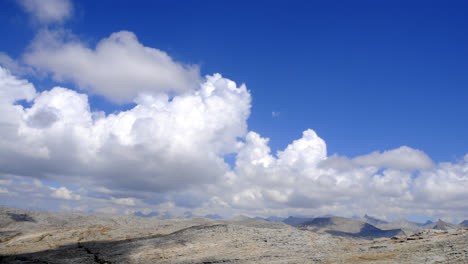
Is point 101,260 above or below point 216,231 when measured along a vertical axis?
below

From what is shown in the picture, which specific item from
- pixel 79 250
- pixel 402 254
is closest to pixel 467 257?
pixel 402 254

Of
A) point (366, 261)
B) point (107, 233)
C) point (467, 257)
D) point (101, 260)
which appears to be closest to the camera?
point (467, 257)

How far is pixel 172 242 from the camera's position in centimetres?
8044

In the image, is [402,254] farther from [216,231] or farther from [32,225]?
[32,225]

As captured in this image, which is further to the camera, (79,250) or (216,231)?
(79,250)

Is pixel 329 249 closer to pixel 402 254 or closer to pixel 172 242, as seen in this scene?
pixel 402 254

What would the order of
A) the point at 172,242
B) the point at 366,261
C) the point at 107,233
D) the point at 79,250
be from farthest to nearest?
the point at 107,233
the point at 79,250
the point at 172,242
the point at 366,261

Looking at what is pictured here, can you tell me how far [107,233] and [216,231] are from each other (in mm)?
64371

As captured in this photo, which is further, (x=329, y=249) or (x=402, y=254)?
(x=329, y=249)

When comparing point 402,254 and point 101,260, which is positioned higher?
point 402,254

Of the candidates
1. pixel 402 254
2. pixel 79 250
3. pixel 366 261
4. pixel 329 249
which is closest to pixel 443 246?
pixel 402 254

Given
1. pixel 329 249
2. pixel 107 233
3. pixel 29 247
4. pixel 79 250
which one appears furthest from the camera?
pixel 107 233

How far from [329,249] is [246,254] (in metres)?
16.2

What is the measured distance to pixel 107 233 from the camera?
127250 millimetres
